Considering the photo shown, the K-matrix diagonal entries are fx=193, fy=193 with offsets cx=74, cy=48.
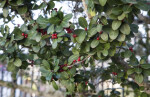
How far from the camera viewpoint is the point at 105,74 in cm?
169

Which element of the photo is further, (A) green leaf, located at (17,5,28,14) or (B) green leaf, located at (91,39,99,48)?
(A) green leaf, located at (17,5,28,14)

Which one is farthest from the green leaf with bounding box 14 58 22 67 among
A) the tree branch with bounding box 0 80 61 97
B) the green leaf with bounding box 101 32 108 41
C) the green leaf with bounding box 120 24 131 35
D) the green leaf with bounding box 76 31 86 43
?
the tree branch with bounding box 0 80 61 97

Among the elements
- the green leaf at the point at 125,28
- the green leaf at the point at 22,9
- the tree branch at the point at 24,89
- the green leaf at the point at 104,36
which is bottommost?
Result: the tree branch at the point at 24,89

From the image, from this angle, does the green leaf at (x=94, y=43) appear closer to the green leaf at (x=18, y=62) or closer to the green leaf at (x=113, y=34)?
the green leaf at (x=113, y=34)

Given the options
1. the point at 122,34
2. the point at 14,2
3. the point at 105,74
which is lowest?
the point at 105,74

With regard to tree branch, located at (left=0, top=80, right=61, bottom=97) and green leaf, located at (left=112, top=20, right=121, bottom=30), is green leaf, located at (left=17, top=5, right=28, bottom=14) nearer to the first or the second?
green leaf, located at (left=112, top=20, right=121, bottom=30)

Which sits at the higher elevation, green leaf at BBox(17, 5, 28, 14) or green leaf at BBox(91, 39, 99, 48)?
green leaf at BBox(17, 5, 28, 14)

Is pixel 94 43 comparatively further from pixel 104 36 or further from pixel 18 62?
pixel 18 62

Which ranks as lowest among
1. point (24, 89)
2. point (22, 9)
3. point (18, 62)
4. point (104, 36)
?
point (24, 89)

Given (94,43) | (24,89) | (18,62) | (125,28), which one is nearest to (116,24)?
(125,28)

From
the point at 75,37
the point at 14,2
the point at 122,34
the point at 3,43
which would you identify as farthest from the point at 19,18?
the point at 122,34

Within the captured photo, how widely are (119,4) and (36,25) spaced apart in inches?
22.8

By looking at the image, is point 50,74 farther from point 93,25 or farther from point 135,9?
point 135,9

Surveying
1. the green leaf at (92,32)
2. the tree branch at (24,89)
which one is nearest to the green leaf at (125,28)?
the green leaf at (92,32)
